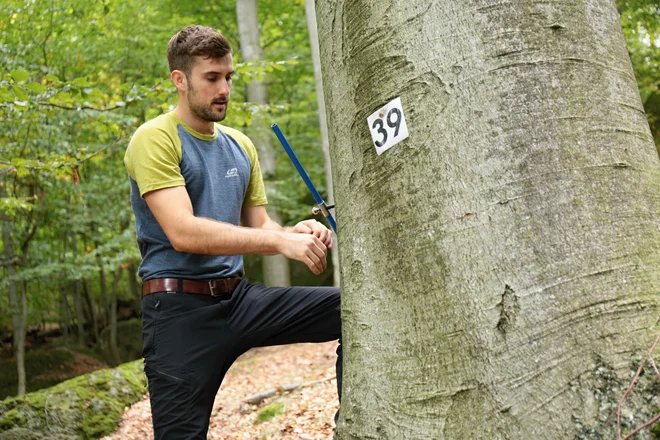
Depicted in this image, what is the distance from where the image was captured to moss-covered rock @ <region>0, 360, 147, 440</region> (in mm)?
5727

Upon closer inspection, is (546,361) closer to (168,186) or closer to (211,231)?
(211,231)

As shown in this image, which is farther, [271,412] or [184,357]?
[271,412]

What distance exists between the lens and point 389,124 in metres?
1.59

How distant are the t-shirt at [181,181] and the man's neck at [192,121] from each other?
0.07 ft

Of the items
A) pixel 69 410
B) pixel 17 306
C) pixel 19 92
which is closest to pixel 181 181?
pixel 19 92

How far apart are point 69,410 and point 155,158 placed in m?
4.58

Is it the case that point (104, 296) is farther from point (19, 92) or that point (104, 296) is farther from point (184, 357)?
point (184, 357)

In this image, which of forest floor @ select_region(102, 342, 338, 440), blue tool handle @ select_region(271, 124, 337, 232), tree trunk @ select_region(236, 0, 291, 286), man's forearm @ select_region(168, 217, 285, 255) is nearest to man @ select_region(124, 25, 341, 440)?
man's forearm @ select_region(168, 217, 285, 255)

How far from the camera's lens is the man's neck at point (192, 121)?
2852 millimetres

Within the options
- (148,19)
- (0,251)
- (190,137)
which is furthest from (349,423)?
(0,251)

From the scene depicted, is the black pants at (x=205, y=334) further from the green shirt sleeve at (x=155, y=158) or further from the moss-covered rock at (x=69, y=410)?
the moss-covered rock at (x=69, y=410)

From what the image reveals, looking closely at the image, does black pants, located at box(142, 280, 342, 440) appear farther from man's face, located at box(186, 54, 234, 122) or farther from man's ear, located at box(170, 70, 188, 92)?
man's ear, located at box(170, 70, 188, 92)

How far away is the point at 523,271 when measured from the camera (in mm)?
1400

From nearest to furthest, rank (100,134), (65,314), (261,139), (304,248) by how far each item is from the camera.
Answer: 1. (304,248)
2. (100,134)
3. (261,139)
4. (65,314)
